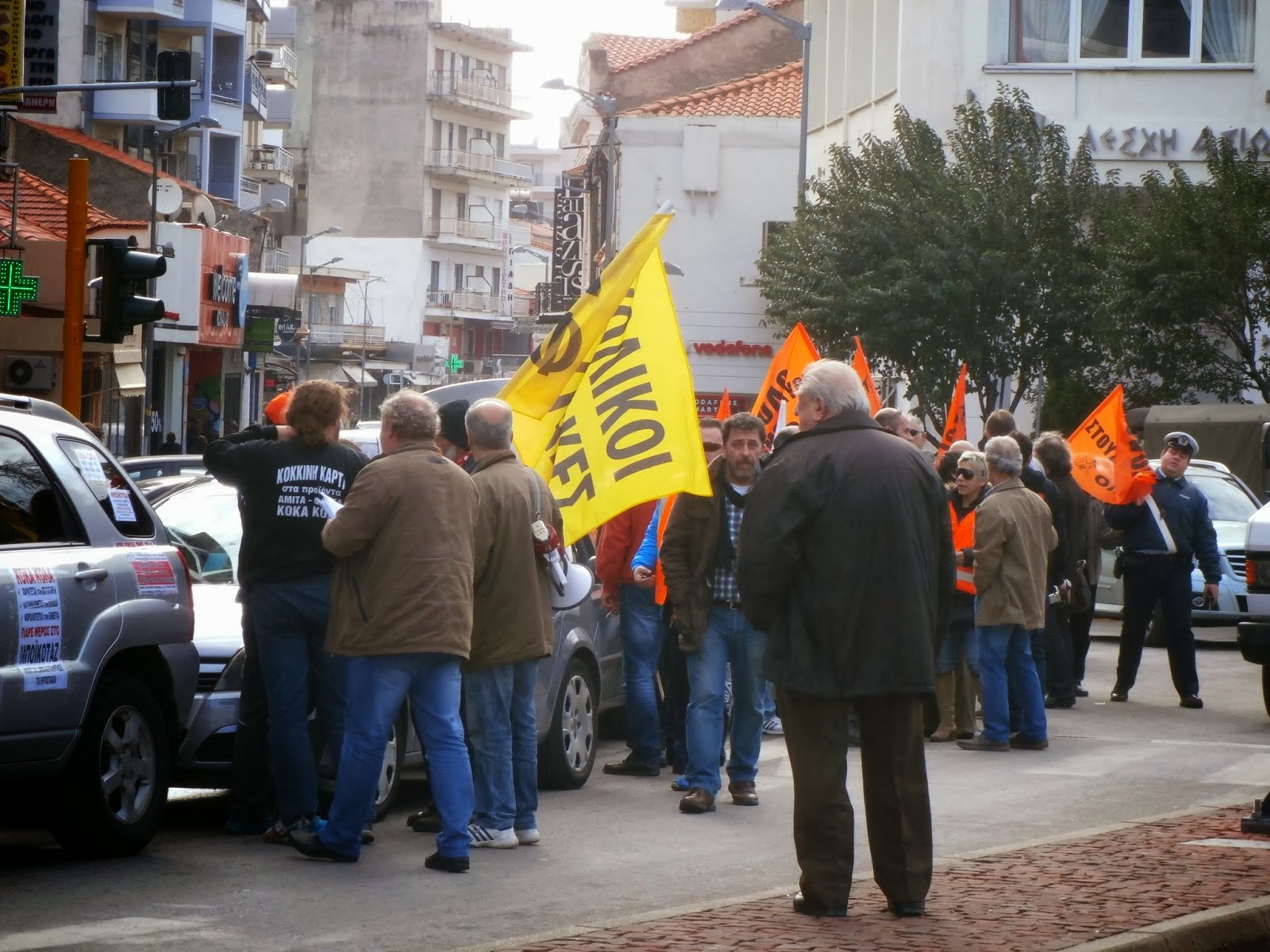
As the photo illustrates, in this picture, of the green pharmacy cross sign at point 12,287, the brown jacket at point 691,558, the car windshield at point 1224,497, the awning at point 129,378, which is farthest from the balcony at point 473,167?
the brown jacket at point 691,558

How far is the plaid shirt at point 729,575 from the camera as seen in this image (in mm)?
10086

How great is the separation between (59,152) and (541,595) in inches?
1674

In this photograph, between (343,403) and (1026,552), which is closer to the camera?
(343,403)

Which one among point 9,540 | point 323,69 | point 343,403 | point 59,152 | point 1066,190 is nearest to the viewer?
point 9,540

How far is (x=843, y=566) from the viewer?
7258 mm

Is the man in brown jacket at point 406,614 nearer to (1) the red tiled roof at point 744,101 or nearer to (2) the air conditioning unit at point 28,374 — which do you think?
(2) the air conditioning unit at point 28,374

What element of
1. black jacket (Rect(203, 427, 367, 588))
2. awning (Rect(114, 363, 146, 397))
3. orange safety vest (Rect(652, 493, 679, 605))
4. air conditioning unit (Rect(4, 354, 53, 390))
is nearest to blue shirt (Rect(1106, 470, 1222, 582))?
orange safety vest (Rect(652, 493, 679, 605))

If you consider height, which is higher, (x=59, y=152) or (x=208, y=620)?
(x=59, y=152)

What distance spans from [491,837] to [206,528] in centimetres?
262

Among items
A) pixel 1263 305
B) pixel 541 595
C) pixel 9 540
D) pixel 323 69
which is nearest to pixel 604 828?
pixel 541 595

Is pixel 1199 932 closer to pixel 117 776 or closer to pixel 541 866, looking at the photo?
A: pixel 541 866

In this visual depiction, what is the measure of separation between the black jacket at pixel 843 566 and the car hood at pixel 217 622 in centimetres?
283

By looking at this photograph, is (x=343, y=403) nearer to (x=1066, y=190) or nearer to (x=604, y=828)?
(x=604, y=828)

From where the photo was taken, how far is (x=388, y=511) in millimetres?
8195
